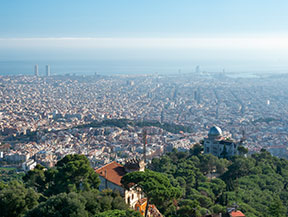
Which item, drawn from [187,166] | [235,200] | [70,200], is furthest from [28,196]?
[187,166]

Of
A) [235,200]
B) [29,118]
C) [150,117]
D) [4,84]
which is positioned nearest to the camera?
[235,200]

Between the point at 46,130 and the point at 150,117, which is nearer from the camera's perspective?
the point at 46,130

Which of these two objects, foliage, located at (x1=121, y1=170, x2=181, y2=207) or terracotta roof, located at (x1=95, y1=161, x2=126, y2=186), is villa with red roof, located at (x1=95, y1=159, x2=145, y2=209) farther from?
foliage, located at (x1=121, y1=170, x2=181, y2=207)

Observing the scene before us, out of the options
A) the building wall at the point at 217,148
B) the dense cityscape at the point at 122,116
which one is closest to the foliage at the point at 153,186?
the building wall at the point at 217,148

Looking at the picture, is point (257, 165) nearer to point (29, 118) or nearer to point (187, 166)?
point (187, 166)

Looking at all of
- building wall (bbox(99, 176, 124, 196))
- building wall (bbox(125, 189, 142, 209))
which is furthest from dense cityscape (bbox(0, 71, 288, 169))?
building wall (bbox(99, 176, 124, 196))

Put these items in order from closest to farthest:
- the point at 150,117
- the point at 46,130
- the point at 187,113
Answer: the point at 46,130 < the point at 150,117 < the point at 187,113

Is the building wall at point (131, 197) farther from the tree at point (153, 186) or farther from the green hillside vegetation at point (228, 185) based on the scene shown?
the tree at point (153, 186)
